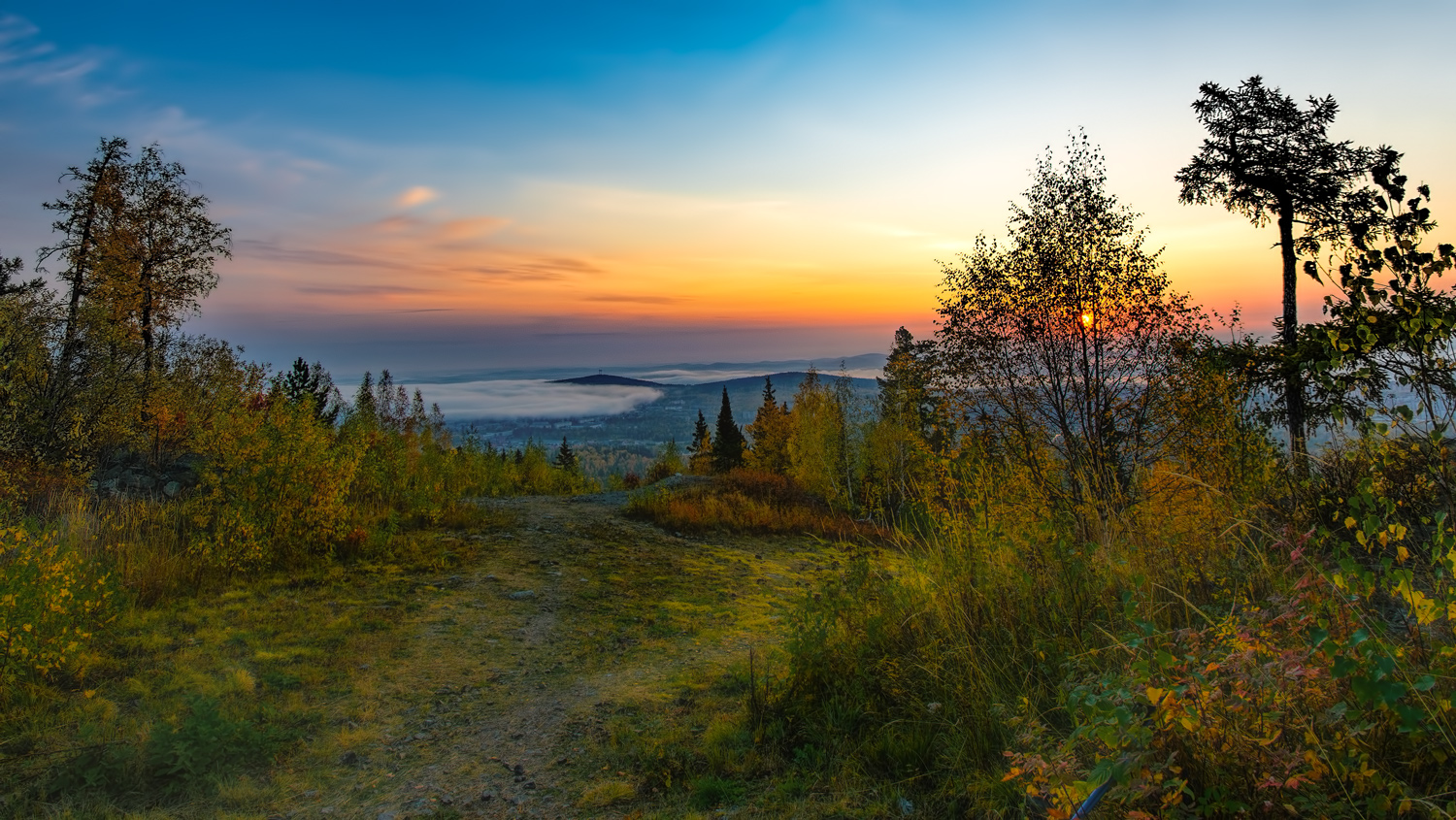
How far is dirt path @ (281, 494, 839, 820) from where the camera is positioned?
4262 mm

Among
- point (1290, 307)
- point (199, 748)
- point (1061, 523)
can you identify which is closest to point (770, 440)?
point (1290, 307)

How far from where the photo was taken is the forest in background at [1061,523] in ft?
8.14

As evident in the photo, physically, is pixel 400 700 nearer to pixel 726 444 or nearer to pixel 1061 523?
pixel 1061 523

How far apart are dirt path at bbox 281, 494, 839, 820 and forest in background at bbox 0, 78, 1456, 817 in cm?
114

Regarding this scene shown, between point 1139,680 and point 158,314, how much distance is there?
81.0 feet

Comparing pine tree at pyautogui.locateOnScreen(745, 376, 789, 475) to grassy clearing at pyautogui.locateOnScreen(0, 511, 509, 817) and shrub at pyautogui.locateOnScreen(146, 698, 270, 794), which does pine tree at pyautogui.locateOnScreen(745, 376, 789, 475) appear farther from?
shrub at pyautogui.locateOnScreen(146, 698, 270, 794)

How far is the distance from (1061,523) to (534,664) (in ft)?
17.9

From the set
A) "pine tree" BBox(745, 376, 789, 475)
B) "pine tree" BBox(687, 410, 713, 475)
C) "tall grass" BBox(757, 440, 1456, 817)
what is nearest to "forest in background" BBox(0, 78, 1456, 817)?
"tall grass" BBox(757, 440, 1456, 817)

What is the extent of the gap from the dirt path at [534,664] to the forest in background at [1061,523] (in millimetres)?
1141

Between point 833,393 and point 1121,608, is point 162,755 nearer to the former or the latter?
point 1121,608

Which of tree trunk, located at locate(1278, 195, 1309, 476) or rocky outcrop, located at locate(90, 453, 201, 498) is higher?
tree trunk, located at locate(1278, 195, 1309, 476)

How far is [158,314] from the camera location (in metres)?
19.1

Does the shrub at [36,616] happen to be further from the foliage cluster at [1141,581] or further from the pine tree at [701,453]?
the pine tree at [701,453]

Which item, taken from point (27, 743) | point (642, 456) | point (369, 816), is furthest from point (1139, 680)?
point (642, 456)
